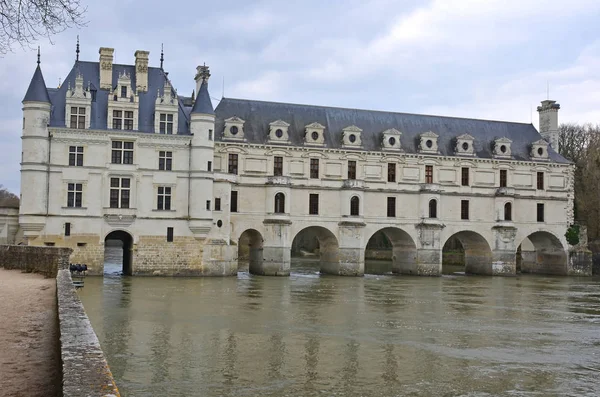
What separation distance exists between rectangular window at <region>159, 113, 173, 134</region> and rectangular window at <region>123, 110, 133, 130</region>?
1.54 metres

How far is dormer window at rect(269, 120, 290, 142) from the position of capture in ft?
139

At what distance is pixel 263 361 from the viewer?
1480 centimetres

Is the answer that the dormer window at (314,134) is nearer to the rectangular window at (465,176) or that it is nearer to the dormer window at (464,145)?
the dormer window at (464,145)

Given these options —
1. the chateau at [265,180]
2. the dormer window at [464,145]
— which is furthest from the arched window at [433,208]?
the dormer window at [464,145]

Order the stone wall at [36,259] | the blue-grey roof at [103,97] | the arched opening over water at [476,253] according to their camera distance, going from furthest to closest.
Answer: the arched opening over water at [476,253], the blue-grey roof at [103,97], the stone wall at [36,259]

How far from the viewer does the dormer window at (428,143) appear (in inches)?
1789

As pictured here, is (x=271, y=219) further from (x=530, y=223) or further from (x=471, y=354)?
(x=471, y=354)

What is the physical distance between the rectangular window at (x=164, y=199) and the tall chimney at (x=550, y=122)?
28.0 metres

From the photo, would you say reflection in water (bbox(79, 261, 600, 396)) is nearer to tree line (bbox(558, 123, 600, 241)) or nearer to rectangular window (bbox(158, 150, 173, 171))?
rectangular window (bbox(158, 150, 173, 171))

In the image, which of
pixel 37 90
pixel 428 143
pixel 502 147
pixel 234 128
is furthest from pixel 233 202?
pixel 502 147

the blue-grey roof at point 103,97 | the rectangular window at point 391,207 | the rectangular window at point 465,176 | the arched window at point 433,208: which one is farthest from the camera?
the rectangular window at point 465,176

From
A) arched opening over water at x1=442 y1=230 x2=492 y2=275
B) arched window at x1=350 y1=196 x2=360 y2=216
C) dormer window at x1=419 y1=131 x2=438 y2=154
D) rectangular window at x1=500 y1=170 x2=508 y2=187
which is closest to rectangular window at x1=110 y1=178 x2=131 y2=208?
arched window at x1=350 y1=196 x2=360 y2=216

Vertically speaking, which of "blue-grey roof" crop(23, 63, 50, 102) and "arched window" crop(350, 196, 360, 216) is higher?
"blue-grey roof" crop(23, 63, 50, 102)

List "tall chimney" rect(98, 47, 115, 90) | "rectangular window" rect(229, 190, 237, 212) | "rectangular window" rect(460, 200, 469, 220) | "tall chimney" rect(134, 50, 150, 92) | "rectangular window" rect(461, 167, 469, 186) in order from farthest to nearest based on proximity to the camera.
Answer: "rectangular window" rect(461, 167, 469, 186)
"rectangular window" rect(460, 200, 469, 220)
"rectangular window" rect(229, 190, 237, 212)
"tall chimney" rect(134, 50, 150, 92)
"tall chimney" rect(98, 47, 115, 90)
